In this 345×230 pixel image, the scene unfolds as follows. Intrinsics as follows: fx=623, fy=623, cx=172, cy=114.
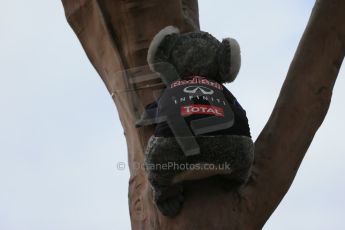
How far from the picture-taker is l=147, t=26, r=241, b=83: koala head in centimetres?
199

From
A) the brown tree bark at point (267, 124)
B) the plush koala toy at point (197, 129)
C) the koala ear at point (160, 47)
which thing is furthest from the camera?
the koala ear at point (160, 47)

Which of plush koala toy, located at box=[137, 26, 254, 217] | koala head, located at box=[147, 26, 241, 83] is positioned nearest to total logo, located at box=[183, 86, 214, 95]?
plush koala toy, located at box=[137, 26, 254, 217]

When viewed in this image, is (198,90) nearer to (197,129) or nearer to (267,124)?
(197,129)

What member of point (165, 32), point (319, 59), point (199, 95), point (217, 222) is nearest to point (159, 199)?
point (217, 222)

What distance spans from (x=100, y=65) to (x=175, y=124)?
653mm

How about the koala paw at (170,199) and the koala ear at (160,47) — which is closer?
the koala paw at (170,199)

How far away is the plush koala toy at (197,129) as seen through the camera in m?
1.81

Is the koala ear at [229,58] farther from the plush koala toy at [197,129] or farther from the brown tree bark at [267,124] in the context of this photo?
the brown tree bark at [267,124]

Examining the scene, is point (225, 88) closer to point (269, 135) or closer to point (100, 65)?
point (269, 135)

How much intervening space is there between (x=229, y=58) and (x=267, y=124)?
25 cm

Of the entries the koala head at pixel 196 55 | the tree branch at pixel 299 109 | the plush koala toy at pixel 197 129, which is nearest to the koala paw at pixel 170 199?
the plush koala toy at pixel 197 129

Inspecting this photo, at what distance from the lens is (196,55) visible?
200 centimetres

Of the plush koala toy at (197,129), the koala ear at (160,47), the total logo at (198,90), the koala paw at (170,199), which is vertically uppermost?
the koala ear at (160,47)

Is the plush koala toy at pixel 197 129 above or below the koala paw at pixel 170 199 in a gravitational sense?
above
